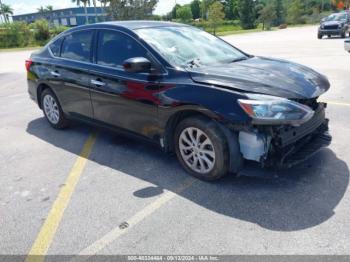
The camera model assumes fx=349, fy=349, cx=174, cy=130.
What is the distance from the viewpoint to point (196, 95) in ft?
11.5

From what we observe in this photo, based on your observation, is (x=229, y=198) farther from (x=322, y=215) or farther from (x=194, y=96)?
(x=194, y=96)

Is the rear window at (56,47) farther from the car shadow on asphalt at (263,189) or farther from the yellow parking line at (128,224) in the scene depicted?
the yellow parking line at (128,224)

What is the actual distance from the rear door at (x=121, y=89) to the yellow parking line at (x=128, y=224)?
812 millimetres

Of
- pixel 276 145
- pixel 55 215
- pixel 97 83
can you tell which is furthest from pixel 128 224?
pixel 97 83

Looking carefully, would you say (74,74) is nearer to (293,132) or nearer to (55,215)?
(55,215)

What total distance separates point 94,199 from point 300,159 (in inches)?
83.6

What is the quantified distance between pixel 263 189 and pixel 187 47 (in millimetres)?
1912

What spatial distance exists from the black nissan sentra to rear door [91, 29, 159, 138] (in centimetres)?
1

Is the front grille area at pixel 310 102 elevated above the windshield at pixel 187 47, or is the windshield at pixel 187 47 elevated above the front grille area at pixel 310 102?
the windshield at pixel 187 47

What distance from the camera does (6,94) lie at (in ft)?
31.9

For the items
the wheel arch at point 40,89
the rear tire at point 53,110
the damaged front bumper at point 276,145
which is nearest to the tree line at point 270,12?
the wheel arch at point 40,89

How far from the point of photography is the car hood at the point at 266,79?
11.1 ft

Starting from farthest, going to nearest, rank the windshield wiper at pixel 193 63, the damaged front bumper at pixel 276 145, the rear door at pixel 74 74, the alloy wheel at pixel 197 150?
the rear door at pixel 74 74
the windshield wiper at pixel 193 63
the alloy wheel at pixel 197 150
the damaged front bumper at pixel 276 145

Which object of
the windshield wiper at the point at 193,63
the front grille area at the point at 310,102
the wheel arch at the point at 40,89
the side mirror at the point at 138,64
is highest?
the side mirror at the point at 138,64
